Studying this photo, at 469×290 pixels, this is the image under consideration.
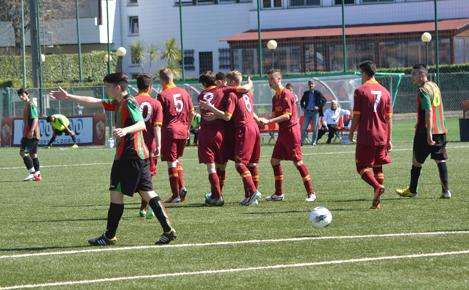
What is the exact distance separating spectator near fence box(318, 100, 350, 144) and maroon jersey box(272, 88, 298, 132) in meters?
19.1

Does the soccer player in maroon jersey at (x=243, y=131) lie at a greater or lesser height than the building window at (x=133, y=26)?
lesser

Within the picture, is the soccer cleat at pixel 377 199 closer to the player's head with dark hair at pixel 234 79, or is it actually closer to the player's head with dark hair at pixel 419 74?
the player's head with dark hair at pixel 419 74

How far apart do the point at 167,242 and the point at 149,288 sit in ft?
8.83

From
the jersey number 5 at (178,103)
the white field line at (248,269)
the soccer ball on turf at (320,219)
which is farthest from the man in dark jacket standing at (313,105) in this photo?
the white field line at (248,269)

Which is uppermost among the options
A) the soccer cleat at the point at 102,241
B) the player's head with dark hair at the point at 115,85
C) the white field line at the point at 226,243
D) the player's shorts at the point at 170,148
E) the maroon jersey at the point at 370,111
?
the player's head with dark hair at the point at 115,85

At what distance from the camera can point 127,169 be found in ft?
39.7

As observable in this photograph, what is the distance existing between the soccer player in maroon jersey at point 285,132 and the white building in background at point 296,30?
4340 cm

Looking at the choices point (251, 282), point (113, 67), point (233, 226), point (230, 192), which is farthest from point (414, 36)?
point (251, 282)

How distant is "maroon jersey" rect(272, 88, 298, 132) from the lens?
16.7 m

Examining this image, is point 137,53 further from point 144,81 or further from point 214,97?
point 144,81

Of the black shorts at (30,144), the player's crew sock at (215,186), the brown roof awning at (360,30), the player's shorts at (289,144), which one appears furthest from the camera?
the brown roof awning at (360,30)

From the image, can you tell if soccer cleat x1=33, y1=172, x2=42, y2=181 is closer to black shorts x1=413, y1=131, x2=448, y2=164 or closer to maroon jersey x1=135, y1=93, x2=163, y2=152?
maroon jersey x1=135, y1=93, x2=163, y2=152

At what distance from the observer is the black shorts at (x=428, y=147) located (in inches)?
655

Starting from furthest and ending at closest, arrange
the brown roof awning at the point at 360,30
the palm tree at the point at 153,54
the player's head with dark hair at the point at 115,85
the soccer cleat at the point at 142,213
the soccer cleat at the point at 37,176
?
the palm tree at the point at 153,54
the brown roof awning at the point at 360,30
the soccer cleat at the point at 37,176
the soccer cleat at the point at 142,213
the player's head with dark hair at the point at 115,85
